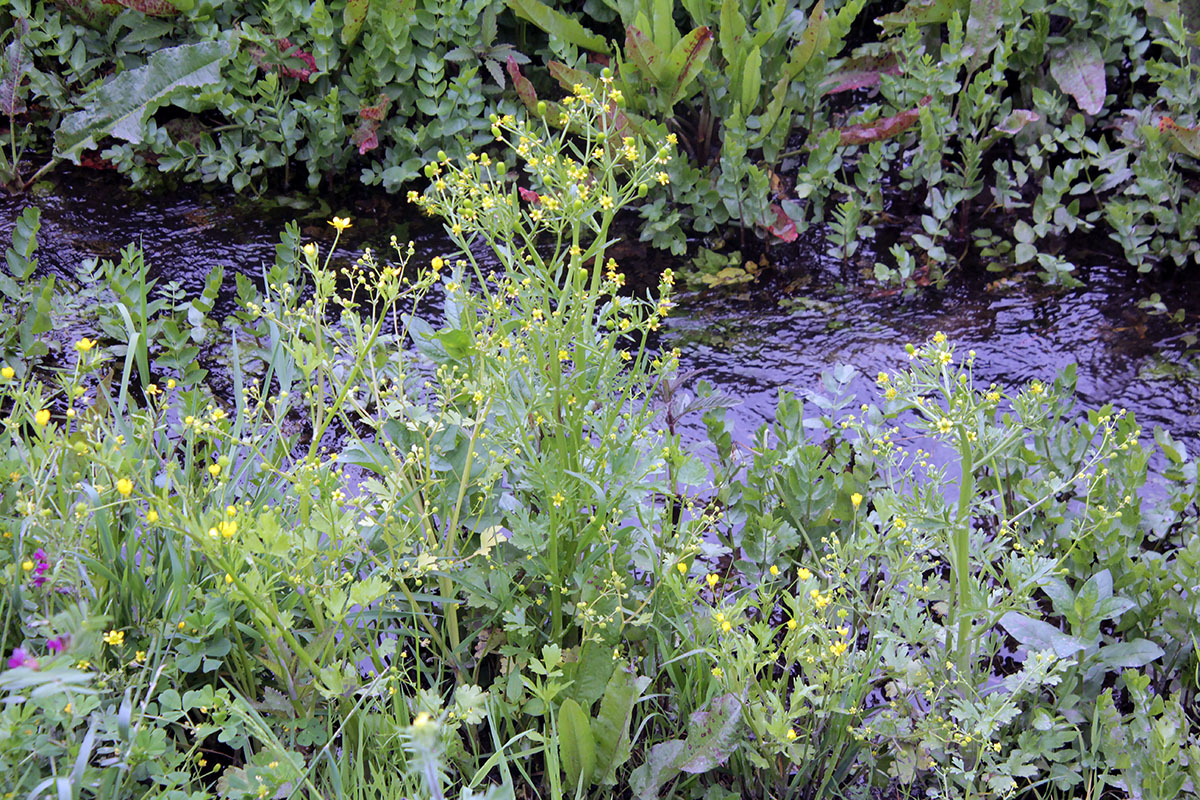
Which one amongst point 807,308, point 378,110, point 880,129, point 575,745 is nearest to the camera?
point 575,745

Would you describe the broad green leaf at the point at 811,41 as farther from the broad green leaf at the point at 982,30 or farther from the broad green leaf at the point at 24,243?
the broad green leaf at the point at 24,243

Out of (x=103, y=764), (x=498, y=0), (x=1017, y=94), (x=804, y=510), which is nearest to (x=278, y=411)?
(x=103, y=764)

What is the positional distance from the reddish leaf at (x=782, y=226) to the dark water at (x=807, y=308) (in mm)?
180

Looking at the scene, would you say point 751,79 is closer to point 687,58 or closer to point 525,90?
point 687,58

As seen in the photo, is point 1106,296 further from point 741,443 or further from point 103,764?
point 103,764

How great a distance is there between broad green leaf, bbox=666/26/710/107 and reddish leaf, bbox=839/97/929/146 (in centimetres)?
60

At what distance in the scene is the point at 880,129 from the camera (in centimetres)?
354

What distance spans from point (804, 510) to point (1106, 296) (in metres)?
1.81

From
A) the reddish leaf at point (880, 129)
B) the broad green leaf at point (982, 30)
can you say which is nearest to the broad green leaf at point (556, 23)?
the reddish leaf at point (880, 129)

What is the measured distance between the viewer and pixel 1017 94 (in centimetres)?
407

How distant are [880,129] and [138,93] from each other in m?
2.96

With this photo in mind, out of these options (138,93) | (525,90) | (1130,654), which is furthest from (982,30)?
(138,93)

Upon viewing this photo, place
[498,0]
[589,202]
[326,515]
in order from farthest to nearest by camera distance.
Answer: [498,0]
[589,202]
[326,515]

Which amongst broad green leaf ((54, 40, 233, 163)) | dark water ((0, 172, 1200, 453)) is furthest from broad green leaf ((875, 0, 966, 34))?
broad green leaf ((54, 40, 233, 163))
